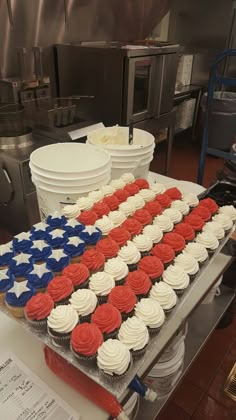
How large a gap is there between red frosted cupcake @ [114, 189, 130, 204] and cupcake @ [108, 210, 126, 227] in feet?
0.33

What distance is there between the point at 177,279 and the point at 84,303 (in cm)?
27

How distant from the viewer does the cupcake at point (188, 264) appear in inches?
36.6

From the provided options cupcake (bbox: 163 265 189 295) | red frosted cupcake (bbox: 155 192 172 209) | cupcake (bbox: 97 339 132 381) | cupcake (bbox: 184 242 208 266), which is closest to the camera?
cupcake (bbox: 97 339 132 381)

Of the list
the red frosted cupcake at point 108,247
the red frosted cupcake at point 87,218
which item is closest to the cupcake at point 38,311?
the red frosted cupcake at point 108,247

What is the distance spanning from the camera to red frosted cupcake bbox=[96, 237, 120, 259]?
954mm

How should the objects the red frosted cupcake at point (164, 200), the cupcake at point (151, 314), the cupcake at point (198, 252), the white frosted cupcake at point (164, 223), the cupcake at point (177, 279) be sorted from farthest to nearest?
the red frosted cupcake at point (164, 200), the white frosted cupcake at point (164, 223), the cupcake at point (198, 252), the cupcake at point (177, 279), the cupcake at point (151, 314)

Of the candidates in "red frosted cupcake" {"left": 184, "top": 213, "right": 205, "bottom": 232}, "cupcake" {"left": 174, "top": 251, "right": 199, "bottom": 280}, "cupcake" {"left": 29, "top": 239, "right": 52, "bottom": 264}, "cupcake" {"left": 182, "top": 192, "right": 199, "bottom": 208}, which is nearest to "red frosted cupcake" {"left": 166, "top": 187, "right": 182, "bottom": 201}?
"cupcake" {"left": 182, "top": 192, "right": 199, "bottom": 208}

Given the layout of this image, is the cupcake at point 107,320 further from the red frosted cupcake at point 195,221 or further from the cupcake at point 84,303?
the red frosted cupcake at point 195,221

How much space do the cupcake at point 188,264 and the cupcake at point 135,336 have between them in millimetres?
233

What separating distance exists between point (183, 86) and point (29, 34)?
6.90 feet

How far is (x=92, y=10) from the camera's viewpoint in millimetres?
2945

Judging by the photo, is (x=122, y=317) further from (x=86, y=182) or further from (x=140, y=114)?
(x=140, y=114)

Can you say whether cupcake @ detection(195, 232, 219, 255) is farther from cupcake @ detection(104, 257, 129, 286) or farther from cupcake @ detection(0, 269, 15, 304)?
cupcake @ detection(0, 269, 15, 304)

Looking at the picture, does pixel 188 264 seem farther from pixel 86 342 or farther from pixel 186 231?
pixel 86 342
